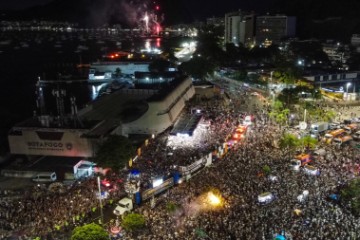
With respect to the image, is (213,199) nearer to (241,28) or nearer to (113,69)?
(113,69)

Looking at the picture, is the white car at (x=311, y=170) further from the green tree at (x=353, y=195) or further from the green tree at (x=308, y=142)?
the green tree at (x=308, y=142)

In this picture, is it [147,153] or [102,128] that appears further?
[102,128]

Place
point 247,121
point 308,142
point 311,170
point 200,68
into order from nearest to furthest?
point 311,170 → point 308,142 → point 247,121 → point 200,68

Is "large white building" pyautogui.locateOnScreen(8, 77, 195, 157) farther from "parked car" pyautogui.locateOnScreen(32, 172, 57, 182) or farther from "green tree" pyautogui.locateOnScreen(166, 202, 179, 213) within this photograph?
"green tree" pyautogui.locateOnScreen(166, 202, 179, 213)

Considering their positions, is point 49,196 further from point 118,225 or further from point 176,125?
point 176,125

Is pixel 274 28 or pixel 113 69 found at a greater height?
pixel 274 28

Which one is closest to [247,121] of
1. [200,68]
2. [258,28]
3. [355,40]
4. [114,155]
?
[114,155]

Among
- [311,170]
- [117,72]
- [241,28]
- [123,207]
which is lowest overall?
[123,207]

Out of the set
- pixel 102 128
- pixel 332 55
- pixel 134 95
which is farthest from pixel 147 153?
pixel 332 55
